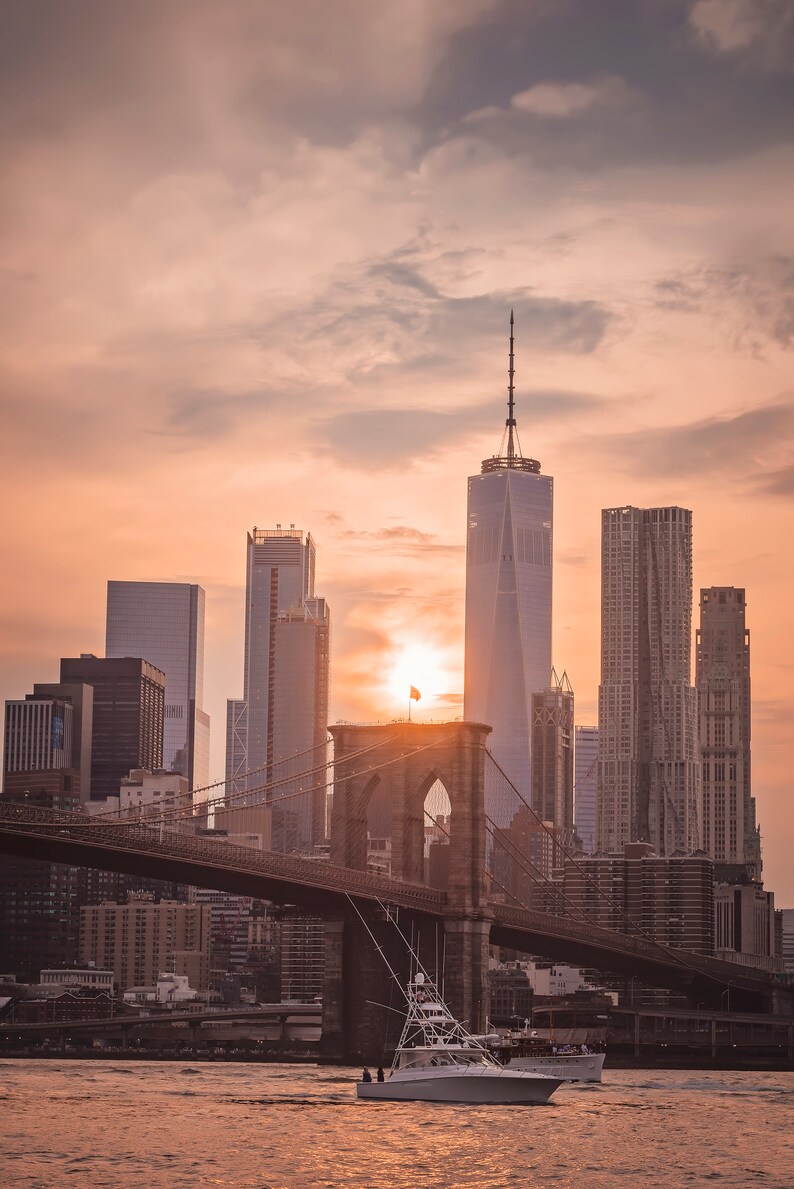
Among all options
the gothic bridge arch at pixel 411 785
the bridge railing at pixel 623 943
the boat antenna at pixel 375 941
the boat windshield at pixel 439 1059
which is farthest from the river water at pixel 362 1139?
the bridge railing at pixel 623 943

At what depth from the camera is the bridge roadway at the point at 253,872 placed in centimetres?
9981

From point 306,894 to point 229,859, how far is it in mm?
7427

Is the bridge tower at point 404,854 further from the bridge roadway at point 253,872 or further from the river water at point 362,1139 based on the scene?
the river water at point 362,1139

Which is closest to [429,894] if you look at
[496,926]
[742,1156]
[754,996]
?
[496,926]

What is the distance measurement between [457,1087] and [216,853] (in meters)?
25.8

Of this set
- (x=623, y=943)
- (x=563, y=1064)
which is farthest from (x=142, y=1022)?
(x=563, y=1064)

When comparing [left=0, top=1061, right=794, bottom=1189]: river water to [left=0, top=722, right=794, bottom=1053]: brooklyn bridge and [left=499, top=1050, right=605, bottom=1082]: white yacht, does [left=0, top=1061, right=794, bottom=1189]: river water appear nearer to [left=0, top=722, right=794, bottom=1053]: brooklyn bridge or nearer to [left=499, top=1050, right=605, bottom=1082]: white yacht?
[left=499, top=1050, right=605, bottom=1082]: white yacht

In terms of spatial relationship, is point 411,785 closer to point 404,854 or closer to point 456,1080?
point 404,854

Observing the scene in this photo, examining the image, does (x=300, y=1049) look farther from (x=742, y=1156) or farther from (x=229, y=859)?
(x=742, y=1156)

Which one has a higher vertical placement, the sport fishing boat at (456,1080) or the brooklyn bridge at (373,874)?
the brooklyn bridge at (373,874)

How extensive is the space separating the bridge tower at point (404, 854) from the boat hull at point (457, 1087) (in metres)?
27.2

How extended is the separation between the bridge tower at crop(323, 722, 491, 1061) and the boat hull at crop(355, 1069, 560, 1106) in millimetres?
27168

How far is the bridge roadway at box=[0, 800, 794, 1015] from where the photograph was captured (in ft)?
327

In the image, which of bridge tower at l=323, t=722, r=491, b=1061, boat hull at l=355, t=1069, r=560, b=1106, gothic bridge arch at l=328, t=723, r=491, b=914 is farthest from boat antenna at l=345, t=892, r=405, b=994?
boat hull at l=355, t=1069, r=560, b=1106
